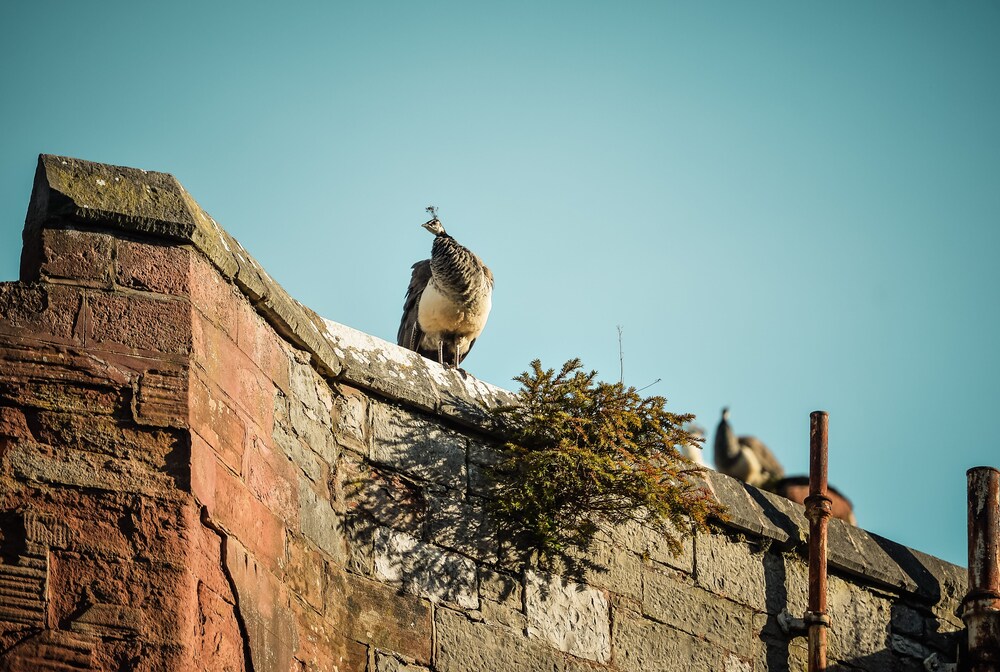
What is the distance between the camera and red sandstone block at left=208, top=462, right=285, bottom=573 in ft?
16.0


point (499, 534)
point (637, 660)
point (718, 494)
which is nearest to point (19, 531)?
point (499, 534)

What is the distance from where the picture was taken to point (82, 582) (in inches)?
175

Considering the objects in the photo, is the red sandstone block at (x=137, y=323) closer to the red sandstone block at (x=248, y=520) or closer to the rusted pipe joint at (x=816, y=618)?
the red sandstone block at (x=248, y=520)

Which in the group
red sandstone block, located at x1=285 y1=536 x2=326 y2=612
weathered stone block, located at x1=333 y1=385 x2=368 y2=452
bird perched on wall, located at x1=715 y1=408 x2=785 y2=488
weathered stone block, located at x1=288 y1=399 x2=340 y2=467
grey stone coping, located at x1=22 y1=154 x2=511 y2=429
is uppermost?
bird perched on wall, located at x1=715 y1=408 x2=785 y2=488

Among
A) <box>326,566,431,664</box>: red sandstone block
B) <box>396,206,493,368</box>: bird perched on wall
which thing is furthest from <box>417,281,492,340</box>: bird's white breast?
<box>326,566,431,664</box>: red sandstone block

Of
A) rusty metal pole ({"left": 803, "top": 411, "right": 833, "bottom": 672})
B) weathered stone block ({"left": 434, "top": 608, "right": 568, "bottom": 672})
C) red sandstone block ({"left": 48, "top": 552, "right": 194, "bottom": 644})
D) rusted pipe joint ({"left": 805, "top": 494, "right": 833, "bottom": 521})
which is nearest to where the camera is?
red sandstone block ({"left": 48, "top": 552, "right": 194, "bottom": 644})

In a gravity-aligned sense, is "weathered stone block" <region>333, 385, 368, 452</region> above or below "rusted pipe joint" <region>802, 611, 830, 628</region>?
above

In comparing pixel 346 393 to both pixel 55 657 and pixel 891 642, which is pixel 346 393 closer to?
pixel 55 657

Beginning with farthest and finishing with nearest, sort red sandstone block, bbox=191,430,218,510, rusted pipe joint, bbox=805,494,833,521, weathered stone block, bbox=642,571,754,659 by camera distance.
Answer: rusted pipe joint, bbox=805,494,833,521 < weathered stone block, bbox=642,571,754,659 < red sandstone block, bbox=191,430,218,510

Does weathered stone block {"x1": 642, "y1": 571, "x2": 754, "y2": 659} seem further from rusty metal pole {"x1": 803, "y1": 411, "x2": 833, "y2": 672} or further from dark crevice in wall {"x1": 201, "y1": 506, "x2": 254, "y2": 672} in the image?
dark crevice in wall {"x1": 201, "y1": 506, "x2": 254, "y2": 672}

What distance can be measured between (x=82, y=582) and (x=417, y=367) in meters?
2.47

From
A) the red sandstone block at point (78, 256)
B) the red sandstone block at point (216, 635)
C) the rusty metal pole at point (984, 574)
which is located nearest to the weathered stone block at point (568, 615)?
the red sandstone block at point (216, 635)

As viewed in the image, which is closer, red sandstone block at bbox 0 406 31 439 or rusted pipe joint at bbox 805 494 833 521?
red sandstone block at bbox 0 406 31 439

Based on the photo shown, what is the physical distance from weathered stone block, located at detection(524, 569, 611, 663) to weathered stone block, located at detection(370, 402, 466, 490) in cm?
55
